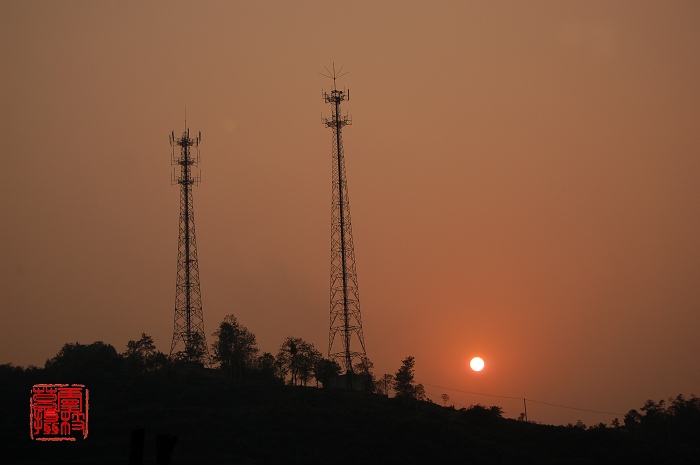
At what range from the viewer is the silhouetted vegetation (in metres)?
59.0

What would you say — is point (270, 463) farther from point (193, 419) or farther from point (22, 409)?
point (22, 409)

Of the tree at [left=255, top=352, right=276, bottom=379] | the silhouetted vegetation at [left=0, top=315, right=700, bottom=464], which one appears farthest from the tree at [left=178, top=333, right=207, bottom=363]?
the tree at [left=255, top=352, right=276, bottom=379]

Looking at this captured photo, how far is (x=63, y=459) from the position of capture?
5969cm

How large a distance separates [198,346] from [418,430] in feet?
75.2

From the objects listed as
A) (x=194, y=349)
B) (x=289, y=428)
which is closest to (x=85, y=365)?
(x=194, y=349)

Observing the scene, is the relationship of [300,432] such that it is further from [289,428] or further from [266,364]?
[266,364]

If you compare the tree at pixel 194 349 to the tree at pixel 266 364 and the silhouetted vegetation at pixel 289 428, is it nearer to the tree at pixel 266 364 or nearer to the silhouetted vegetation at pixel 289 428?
the silhouetted vegetation at pixel 289 428

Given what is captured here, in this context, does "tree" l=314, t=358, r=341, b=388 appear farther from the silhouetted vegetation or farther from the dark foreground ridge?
the dark foreground ridge

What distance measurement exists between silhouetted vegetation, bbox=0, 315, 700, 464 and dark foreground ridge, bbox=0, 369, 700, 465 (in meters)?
0.10

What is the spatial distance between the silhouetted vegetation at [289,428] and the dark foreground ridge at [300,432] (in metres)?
0.10

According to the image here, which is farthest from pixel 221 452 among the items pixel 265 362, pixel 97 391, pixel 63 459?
pixel 265 362

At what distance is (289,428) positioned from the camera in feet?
213

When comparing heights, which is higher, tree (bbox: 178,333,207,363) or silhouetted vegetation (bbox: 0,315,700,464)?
tree (bbox: 178,333,207,363)

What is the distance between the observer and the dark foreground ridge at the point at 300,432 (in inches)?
2313
